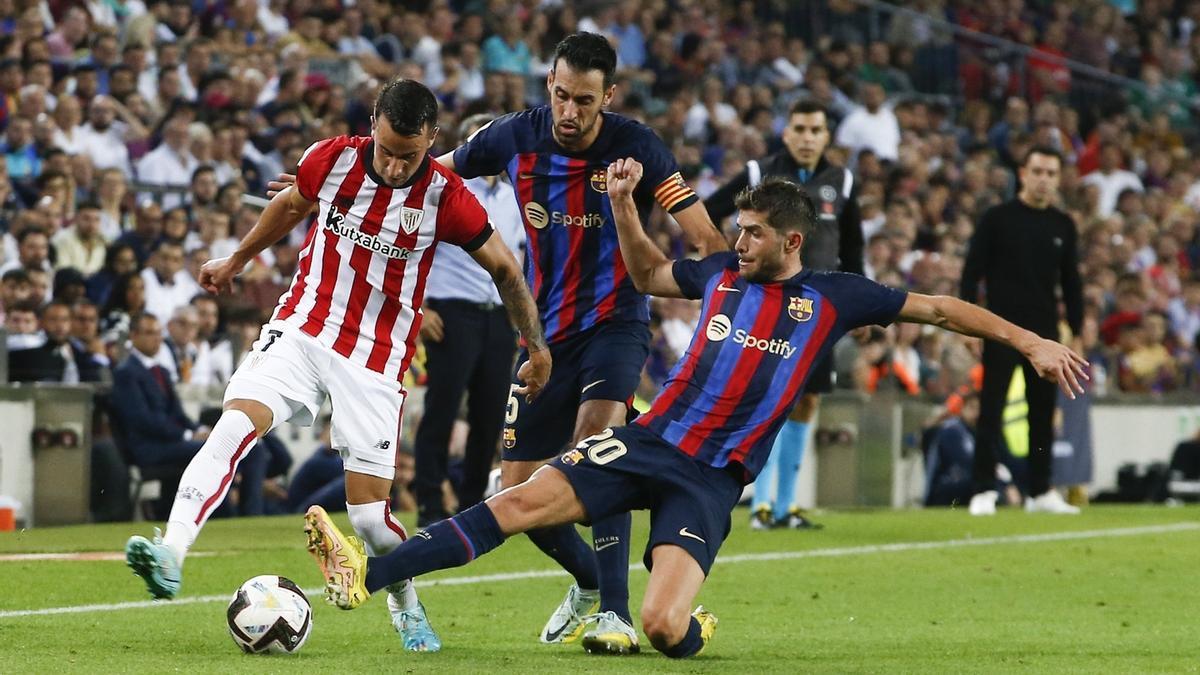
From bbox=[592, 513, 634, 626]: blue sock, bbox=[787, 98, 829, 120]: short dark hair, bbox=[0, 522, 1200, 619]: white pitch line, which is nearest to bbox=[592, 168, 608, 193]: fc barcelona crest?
bbox=[592, 513, 634, 626]: blue sock

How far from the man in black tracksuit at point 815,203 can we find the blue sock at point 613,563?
14.4 ft

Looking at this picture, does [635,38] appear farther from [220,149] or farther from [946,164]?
[220,149]

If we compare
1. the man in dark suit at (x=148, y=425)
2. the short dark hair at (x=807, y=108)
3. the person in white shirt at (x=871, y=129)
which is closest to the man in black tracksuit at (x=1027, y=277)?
the short dark hair at (x=807, y=108)

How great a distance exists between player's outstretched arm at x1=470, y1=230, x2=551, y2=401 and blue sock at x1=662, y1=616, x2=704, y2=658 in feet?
3.68

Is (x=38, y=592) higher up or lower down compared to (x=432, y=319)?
lower down

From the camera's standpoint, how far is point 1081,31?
27.6 metres

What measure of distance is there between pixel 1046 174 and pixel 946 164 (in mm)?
9670

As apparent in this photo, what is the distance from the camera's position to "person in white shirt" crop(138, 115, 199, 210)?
15352 millimetres

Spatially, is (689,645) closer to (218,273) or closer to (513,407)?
(513,407)

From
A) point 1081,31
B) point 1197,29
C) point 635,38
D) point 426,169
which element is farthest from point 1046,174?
point 1197,29

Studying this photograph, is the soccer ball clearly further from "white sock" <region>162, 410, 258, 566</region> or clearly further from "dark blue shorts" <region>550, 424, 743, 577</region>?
"dark blue shorts" <region>550, 424, 743, 577</region>

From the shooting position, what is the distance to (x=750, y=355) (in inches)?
270

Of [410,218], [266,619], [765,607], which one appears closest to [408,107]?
[410,218]

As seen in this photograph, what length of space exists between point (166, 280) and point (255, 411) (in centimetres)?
764
